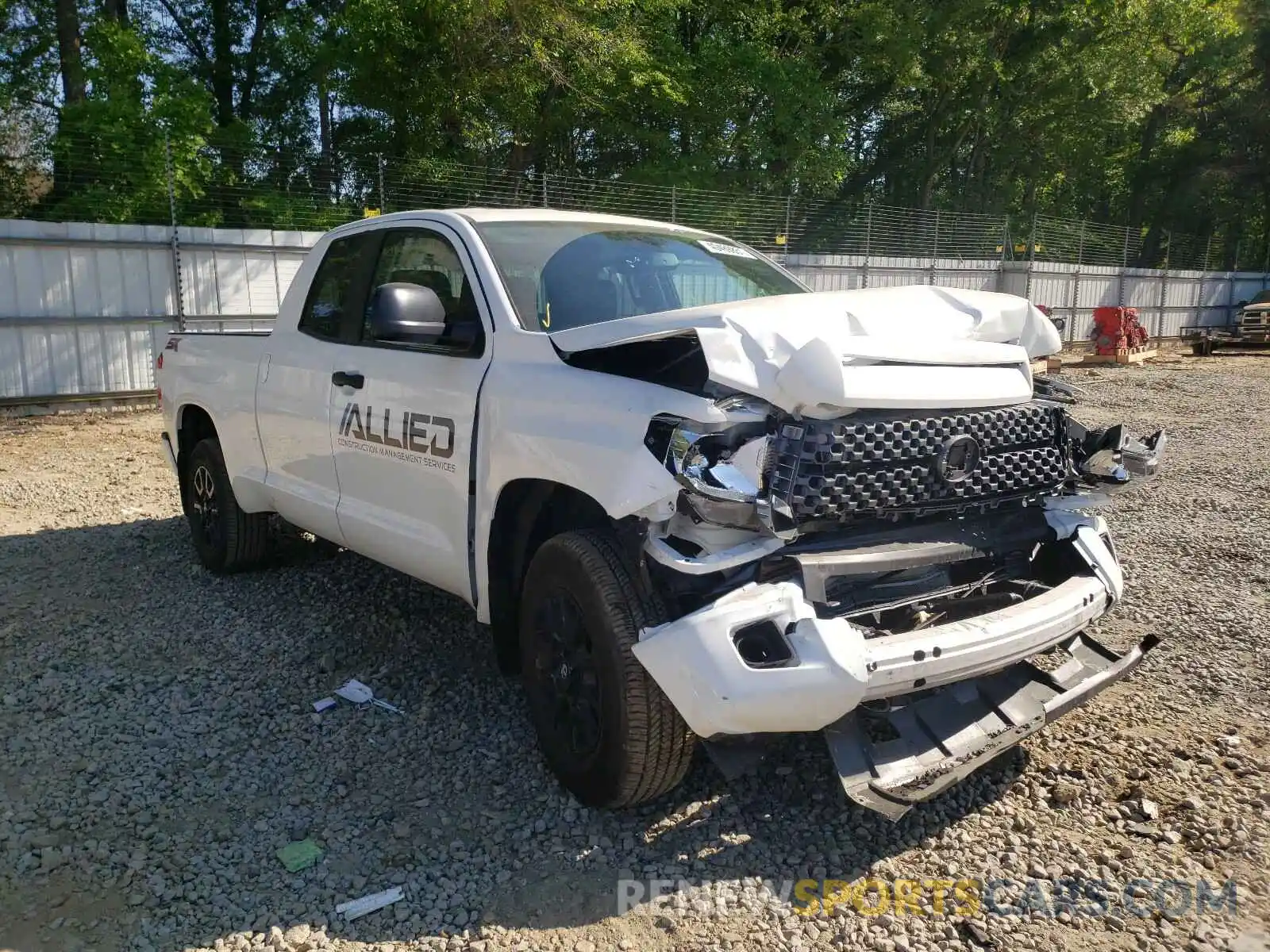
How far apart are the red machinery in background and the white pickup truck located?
17.1 metres

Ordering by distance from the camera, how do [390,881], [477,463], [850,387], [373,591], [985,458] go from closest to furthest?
[850,387] < [390,881] < [985,458] < [477,463] < [373,591]

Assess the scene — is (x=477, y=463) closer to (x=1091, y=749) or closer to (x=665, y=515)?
(x=665, y=515)

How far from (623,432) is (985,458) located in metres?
1.15

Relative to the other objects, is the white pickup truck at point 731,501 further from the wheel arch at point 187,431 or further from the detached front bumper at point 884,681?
the wheel arch at point 187,431

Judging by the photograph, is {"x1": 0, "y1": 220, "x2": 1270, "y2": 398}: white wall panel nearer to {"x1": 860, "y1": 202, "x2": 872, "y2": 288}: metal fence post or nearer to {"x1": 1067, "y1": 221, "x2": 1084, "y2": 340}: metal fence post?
{"x1": 860, "y1": 202, "x2": 872, "y2": 288}: metal fence post

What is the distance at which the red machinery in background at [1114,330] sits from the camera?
18938 mm

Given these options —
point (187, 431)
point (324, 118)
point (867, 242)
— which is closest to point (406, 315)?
point (187, 431)

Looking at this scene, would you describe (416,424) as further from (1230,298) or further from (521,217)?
(1230,298)

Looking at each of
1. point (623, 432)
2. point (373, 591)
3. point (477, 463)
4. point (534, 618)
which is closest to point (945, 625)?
point (623, 432)

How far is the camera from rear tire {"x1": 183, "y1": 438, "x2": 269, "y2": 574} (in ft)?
17.9

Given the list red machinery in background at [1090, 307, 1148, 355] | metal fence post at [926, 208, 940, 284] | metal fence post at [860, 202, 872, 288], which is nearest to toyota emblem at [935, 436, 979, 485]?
metal fence post at [860, 202, 872, 288]

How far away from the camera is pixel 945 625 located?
2832 millimetres

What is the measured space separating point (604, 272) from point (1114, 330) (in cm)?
1795

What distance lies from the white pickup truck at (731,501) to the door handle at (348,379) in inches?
0.8
